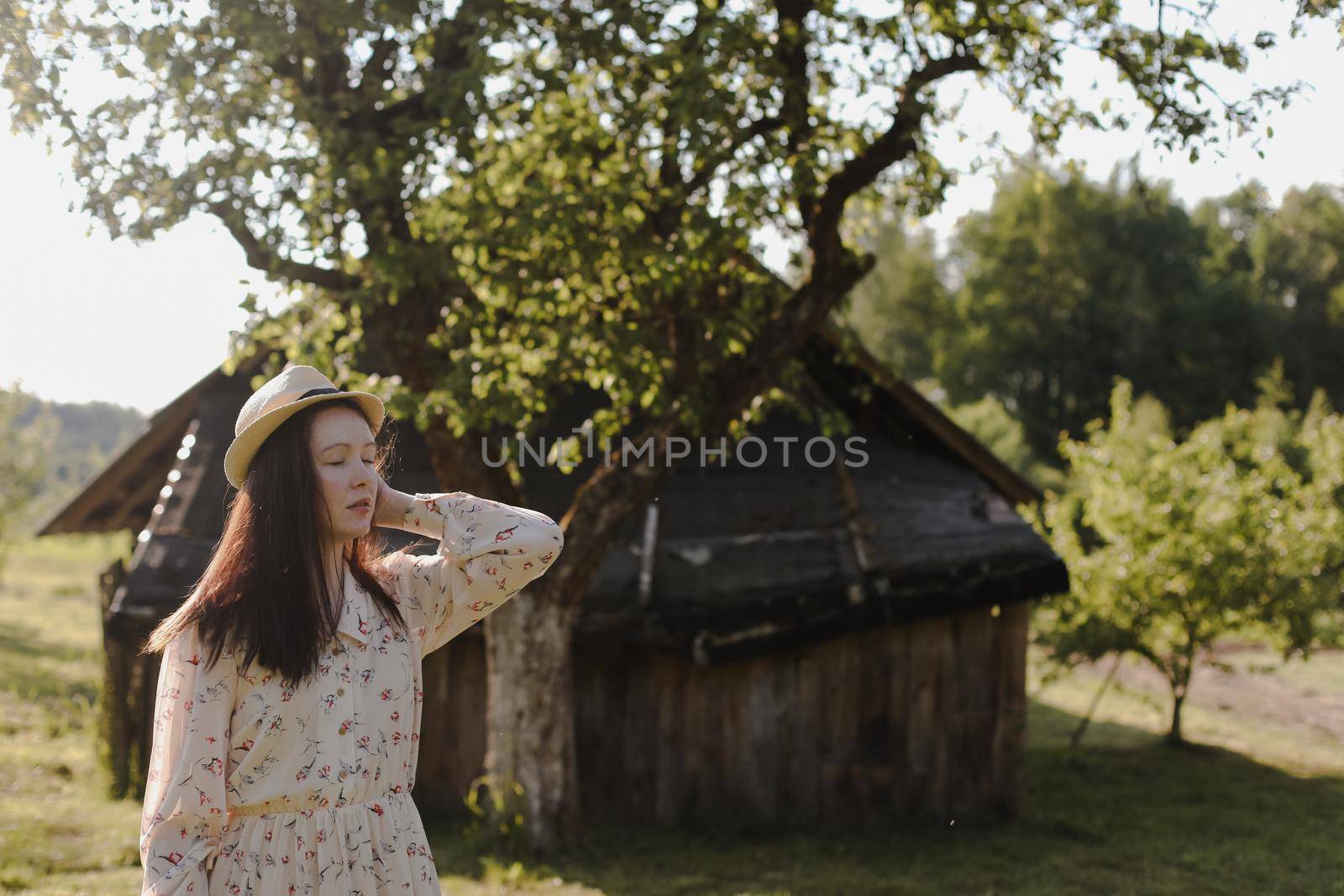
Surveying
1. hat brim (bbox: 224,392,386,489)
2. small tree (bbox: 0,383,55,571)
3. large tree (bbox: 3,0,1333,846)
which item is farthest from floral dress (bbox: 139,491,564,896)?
small tree (bbox: 0,383,55,571)

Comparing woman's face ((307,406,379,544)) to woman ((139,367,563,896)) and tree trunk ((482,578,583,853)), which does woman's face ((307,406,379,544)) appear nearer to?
woman ((139,367,563,896))

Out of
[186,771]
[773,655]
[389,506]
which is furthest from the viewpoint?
[773,655]

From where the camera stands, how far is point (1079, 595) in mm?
12430

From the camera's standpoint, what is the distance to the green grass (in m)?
7.30

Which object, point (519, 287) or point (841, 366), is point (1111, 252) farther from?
point (519, 287)

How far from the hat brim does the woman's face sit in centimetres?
5

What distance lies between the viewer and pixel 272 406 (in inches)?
107

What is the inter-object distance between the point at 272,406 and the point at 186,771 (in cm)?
83

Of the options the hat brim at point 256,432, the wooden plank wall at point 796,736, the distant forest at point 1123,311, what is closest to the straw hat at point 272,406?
the hat brim at point 256,432

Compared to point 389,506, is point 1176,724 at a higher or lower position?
lower

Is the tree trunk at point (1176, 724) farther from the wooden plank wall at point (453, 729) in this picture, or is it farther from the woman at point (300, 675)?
the woman at point (300, 675)

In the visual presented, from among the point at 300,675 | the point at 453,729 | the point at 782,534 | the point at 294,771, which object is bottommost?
the point at 453,729

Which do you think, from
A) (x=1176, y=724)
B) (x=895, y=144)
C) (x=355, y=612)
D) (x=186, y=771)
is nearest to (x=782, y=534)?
(x=895, y=144)

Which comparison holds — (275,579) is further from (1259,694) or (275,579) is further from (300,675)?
(1259,694)
